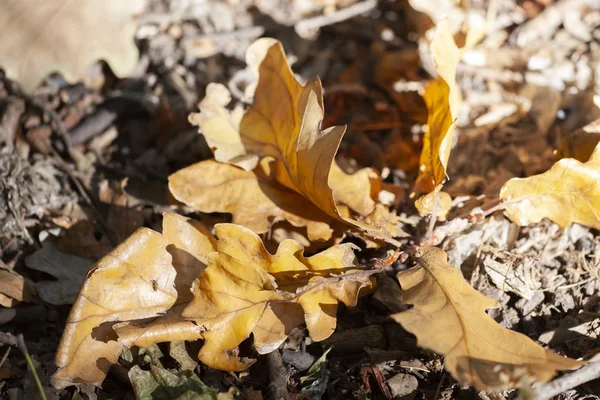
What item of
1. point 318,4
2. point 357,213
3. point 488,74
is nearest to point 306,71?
point 318,4

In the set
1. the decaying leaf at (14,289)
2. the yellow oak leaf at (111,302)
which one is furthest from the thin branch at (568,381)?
the decaying leaf at (14,289)

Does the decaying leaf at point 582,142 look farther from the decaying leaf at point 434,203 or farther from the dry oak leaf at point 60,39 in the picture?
the dry oak leaf at point 60,39

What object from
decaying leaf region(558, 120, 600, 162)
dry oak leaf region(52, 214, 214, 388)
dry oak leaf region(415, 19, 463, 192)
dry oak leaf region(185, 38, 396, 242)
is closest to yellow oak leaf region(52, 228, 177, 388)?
dry oak leaf region(52, 214, 214, 388)

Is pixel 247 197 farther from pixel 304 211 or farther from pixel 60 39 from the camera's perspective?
pixel 60 39

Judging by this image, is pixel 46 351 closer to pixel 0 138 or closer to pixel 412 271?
pixel 0 138

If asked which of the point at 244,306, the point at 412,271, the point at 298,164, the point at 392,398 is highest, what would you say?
the point at 298,164

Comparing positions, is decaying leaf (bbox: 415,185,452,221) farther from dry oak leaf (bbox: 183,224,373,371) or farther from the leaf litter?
dry oak leaf (bbox: 183,224,373,371)
